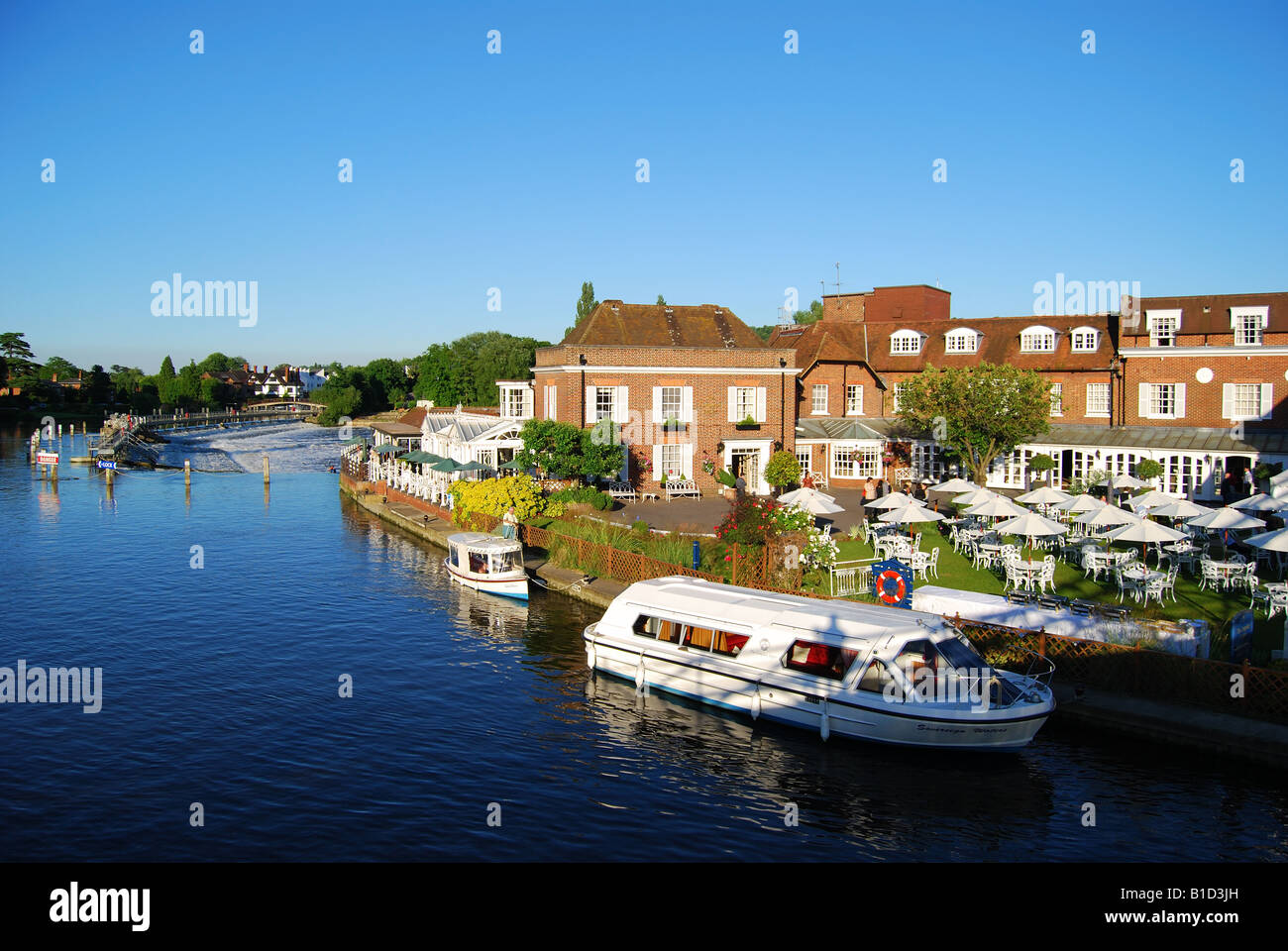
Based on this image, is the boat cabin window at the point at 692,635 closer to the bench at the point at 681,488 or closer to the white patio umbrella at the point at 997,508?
the white patio umbrella at the point at 997,508

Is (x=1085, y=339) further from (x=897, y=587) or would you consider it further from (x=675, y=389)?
(x=897, y=587)

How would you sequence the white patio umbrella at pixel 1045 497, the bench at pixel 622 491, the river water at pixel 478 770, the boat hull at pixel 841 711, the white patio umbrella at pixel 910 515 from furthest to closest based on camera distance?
the bench at pixel 622 491, the white patio umbrella at pixel 1045 497, the white patio umbrella at pixel 910 515, the boat hull at pixel 841 711, the river water at pixel 478 770

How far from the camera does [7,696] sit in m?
21.2

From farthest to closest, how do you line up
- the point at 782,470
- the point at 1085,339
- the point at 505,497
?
the point at 1085,339, the point at 782,470, the point at 505,497

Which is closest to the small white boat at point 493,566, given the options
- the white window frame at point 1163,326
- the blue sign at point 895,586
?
the blue sign at point 895,586

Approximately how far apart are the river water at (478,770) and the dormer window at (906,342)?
28.7 metres

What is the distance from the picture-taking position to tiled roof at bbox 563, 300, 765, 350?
44.0 meters

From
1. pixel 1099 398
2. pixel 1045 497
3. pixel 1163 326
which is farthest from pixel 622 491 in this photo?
pixel 1163 326

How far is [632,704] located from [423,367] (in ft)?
349

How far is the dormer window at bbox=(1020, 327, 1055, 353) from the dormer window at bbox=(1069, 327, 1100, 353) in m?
1.01

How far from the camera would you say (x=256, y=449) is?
10631 centimetres

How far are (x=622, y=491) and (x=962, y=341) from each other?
66.4ft

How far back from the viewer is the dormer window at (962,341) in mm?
48000
